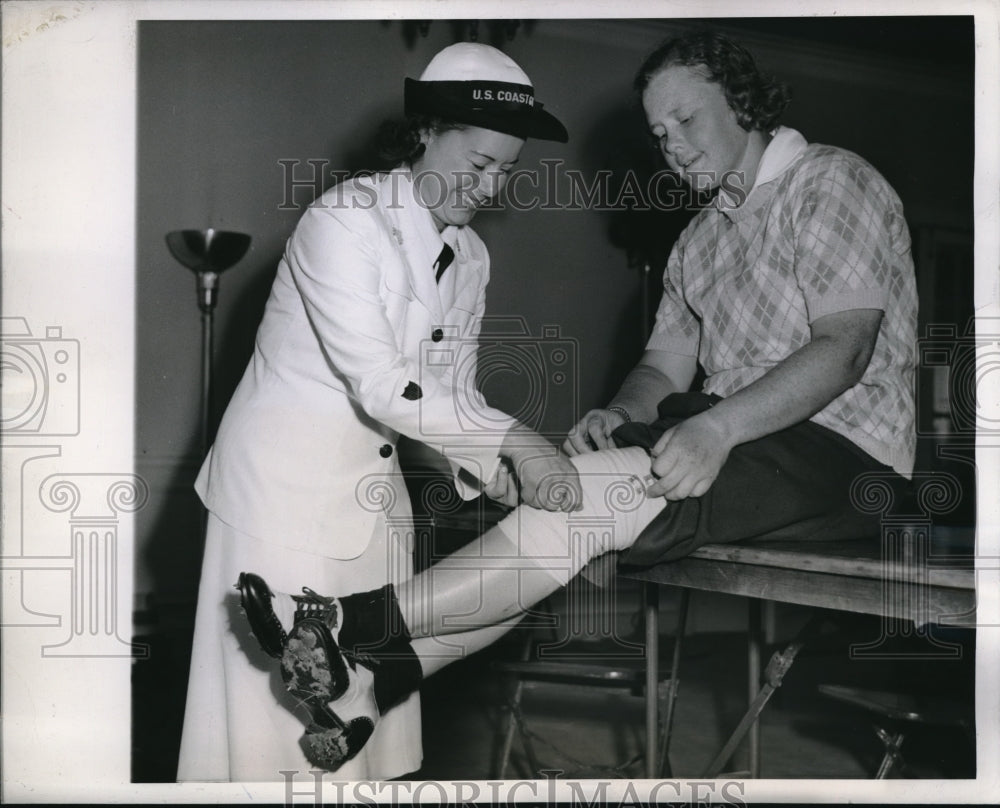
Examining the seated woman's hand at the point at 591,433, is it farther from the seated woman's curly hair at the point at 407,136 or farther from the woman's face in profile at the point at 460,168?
the seated woman's curly hair at the point at 407,136

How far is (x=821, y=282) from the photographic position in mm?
1542

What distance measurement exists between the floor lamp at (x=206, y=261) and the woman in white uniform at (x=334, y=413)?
955 mm

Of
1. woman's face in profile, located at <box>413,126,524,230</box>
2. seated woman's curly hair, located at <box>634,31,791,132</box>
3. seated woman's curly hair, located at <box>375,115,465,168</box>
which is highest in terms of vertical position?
seated woman's curly hair, located at <box>634,31,791,132</box>

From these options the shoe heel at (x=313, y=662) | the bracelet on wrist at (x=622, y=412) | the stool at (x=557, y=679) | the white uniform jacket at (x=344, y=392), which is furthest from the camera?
the stool at (x=557, y=679)

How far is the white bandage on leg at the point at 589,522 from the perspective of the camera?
1390 millimetres

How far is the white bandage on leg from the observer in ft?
4.56

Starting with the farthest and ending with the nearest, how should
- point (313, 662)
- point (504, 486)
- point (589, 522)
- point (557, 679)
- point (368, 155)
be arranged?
point (368, 155), point (557, 679), point (504, 486), point (589, 522), point (313, 662)

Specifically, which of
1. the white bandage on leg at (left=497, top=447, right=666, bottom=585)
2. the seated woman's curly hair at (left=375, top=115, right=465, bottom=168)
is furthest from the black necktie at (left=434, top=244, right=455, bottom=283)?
the white bandage on leg at (left=497, top=447, right=666, bottom=585)

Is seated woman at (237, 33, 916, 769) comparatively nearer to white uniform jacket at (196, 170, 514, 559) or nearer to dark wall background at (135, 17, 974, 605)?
white uniform jacket at (196, 170, 514, 559)

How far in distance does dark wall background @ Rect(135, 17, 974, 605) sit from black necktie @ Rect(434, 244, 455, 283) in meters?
0.75

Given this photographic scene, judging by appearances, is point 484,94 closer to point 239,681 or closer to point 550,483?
point 550,483

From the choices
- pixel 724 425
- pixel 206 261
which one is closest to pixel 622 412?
pixel 724 425

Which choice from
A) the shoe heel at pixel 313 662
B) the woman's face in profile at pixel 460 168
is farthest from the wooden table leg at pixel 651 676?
the woman's face in profile at pixel 460 168

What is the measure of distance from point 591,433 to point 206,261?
4.42 feet
